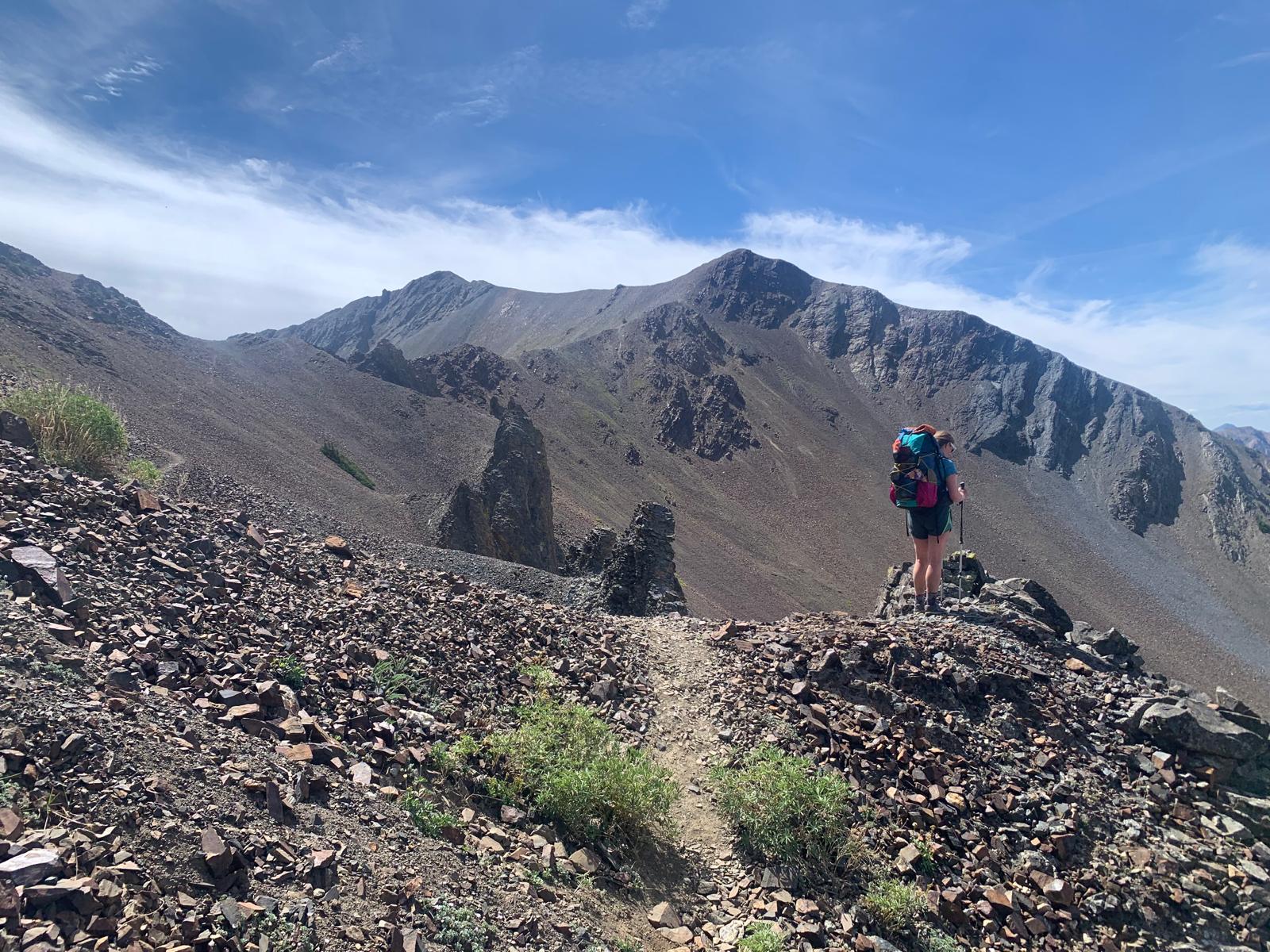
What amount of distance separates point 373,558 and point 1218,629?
59.9 metres

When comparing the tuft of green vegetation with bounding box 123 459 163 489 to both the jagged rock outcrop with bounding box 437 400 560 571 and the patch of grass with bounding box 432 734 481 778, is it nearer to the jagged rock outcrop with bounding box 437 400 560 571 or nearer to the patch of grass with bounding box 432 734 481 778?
the patch of grass with bounding box 432 734 481 778

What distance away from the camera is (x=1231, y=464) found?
65.9m

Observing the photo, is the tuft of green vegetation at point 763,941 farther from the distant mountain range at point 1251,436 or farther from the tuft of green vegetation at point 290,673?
the distant mountain range at point 1251,436

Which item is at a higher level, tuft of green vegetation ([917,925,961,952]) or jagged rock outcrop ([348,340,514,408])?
jagged rock outcrop ([348,340,514,408])

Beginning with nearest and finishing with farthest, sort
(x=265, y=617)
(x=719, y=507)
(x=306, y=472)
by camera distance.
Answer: (x=265, y=617) → (x=306, y=472) → (x=719, y=507)

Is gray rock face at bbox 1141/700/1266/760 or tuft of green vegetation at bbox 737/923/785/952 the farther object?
gray rock face at bbox 1141/700/1266/760

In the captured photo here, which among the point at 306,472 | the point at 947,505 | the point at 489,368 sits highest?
the point at 489,368

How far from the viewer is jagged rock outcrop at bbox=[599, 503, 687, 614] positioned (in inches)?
488

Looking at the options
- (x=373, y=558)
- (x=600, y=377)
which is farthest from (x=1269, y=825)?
(x=600, y=377)

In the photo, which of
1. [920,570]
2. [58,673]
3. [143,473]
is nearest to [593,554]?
[143,473]

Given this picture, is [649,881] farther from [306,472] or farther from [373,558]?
[306,472]

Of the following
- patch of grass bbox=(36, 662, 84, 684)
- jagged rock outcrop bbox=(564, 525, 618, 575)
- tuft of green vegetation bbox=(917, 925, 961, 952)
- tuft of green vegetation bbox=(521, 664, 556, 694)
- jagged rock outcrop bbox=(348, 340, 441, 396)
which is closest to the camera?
patch of grass bbox=(36, 662, 84, 684)

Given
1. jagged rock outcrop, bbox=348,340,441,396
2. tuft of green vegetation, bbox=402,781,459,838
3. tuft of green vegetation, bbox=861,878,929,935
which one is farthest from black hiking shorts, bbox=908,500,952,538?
jagged rock outcrop, bbox=348,340,441,396

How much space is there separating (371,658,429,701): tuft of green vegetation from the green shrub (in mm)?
4695
